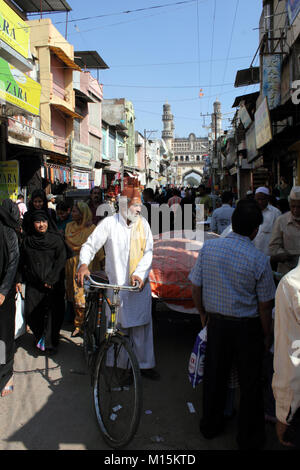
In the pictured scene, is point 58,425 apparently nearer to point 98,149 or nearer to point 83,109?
point 83,109

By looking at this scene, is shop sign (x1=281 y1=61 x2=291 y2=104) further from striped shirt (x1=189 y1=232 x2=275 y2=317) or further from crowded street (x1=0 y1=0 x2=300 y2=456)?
striped shirt (x1=189 y1=232 x2=275 y2=317)

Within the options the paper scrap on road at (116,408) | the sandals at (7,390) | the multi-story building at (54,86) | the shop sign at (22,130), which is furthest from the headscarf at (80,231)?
the multi-story building at (54,86)

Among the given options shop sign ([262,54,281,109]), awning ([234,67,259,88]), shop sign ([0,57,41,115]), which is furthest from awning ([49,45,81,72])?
shop sign ([262,54,281,109])

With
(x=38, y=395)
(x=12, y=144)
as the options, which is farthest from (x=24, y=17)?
(x=38, y=395)

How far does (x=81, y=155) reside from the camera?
66.9ft

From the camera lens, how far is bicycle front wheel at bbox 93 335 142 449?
2.77 m

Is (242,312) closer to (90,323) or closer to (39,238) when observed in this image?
(90,323)

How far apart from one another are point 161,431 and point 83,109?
2186cm

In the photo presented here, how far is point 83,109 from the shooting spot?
22672 millimetres

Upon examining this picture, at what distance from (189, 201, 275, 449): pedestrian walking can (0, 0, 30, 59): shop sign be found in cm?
1096

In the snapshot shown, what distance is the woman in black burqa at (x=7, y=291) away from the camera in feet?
11.3

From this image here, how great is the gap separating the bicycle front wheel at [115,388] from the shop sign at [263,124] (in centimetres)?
832

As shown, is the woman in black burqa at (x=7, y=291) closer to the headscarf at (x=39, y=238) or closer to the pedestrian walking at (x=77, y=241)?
the headscarf at (x=39, y=238)

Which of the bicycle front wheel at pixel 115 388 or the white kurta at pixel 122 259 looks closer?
the bicycle front wheel at pixel 115 388
